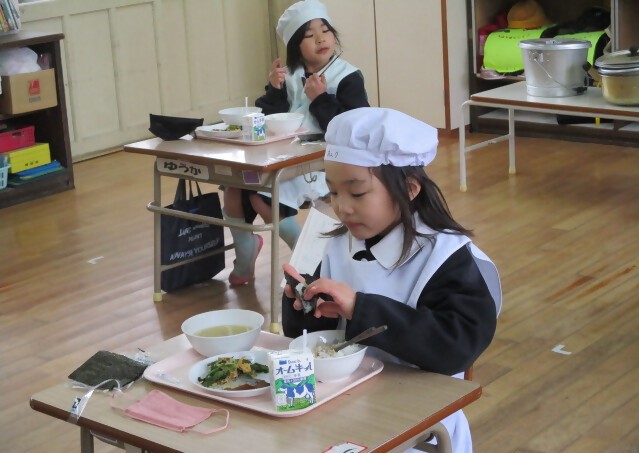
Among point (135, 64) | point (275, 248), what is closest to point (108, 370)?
point (275, 248)

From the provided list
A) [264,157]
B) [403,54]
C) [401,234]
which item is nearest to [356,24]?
[403,54]

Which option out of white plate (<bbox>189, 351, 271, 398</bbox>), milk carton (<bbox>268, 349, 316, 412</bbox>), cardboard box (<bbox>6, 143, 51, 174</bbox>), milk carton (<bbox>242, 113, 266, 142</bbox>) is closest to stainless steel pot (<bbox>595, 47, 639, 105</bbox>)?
milk carton (<bbox>242, 113, 266, 142</bbox>)

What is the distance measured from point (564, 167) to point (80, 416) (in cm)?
418

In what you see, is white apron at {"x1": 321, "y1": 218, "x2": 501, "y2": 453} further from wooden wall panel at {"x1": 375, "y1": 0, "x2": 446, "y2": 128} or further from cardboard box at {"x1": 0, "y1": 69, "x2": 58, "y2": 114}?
wooden wall panel at {"x1": 375, "y1": 0, "x2": 446, "y2": 128}

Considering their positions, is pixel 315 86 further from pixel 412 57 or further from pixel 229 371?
pixel 412 57

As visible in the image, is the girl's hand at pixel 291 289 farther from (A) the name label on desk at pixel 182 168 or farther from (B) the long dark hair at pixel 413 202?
(A) the name label on desk at pixel 182 168

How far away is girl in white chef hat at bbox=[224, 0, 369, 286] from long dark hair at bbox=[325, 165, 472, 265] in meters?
1.94

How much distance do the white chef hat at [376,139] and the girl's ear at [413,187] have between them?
0.04m

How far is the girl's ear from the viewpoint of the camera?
1832mm

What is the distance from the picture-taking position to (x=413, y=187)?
1844 mm

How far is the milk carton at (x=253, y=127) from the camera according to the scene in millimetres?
3682

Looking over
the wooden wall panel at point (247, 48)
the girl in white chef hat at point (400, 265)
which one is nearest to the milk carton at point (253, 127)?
the girl in white chef hat at point (400, 265)

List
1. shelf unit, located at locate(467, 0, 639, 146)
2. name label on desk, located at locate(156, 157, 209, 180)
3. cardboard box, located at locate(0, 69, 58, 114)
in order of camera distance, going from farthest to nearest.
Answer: shelf unit, located at locate(467, 0, 639, 146), cardboard box, located at locate(0, 69, 58, 114), name label on desk, located at locate(156, 157, 209, 180)

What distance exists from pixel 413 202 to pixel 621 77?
287cm
